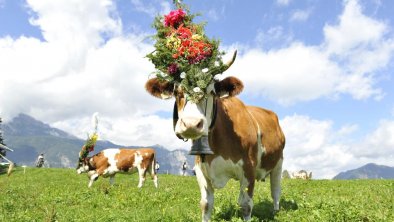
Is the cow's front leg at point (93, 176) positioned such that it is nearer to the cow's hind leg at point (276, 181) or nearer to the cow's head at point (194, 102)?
the cow's hind leg at point (276, 181)

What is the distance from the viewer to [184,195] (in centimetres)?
1412

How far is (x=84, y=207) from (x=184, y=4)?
25.0 feet

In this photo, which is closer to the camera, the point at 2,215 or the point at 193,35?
the point at 193,35

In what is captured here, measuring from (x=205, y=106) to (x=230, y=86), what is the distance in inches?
30.4

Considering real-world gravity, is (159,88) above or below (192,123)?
above

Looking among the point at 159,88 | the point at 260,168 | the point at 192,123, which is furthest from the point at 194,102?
the point at 260,168

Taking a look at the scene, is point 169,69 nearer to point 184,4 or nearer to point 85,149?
point 184,4

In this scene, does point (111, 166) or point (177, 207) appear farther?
point (111, 166)

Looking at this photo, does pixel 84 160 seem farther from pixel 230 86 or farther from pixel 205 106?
pixel 205 106

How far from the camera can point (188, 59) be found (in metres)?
7.02

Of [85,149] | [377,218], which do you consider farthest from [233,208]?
[85,149]

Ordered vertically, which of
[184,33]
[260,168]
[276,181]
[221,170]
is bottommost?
[221,170]

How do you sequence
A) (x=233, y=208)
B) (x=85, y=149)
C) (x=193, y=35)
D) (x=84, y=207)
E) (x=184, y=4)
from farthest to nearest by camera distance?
(x=85, y=149)
(x=84, y=207)
(x=233, y=208)
(x=184, y=4)
(x=193, y=35)

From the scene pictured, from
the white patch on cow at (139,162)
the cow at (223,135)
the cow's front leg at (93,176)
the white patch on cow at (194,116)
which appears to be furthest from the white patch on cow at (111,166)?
the white patch on cow at (194,116)
